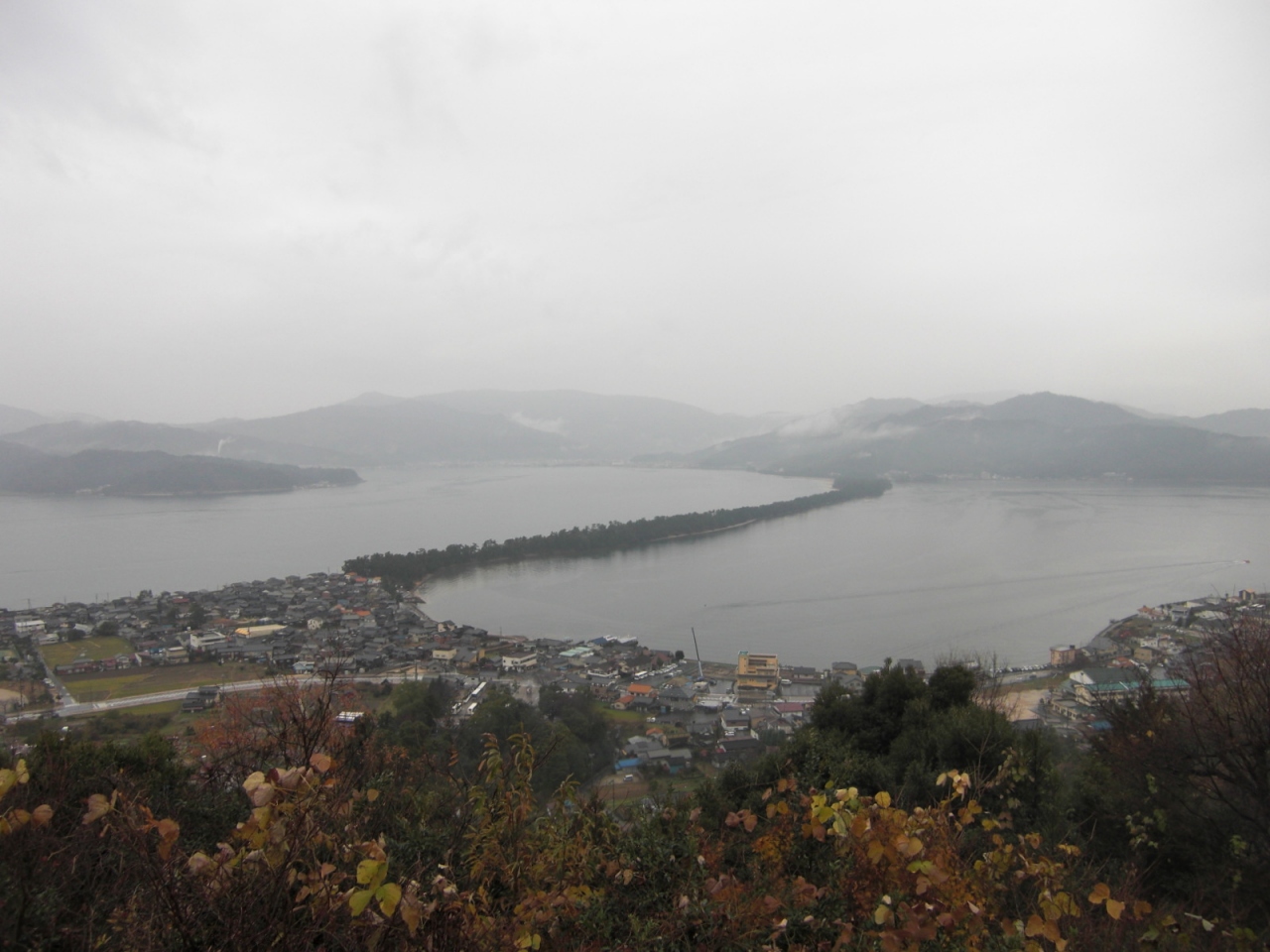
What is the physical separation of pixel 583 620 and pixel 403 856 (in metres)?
7.17

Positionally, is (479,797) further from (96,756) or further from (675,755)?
(675,755)

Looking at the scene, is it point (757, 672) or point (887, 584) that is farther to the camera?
point (887, 584)

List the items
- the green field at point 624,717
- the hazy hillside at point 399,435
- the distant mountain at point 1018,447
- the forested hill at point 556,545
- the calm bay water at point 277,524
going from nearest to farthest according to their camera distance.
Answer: the green field at point 624,717 < the forested hill at point 556,545 < the calm bay water at point 277,524 < the distant mountain at point 1018,447 < the hazy hillside at point 399,435

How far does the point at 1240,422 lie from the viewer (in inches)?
1326

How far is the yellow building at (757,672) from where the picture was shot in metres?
5.36

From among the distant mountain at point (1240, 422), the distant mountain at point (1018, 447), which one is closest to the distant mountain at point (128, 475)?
the distant mountain at point (1018, 447)

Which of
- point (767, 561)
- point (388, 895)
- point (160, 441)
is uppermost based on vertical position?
point (160, 441)

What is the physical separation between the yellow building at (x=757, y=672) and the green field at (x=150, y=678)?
3751 millimetres

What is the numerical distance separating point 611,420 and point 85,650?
197 ft

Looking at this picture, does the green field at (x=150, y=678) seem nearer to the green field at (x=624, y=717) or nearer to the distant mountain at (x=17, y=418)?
the green field at (x=624, y=717)

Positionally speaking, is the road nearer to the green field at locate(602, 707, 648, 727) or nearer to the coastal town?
the coastal town

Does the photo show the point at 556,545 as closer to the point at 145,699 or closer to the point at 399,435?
the point at 145,699

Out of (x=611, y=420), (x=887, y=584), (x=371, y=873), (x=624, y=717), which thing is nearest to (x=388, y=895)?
(x=371, y=873)

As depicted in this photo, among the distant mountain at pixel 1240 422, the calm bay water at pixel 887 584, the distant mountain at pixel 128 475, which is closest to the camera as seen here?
the calm bay water at pixel 887 584
